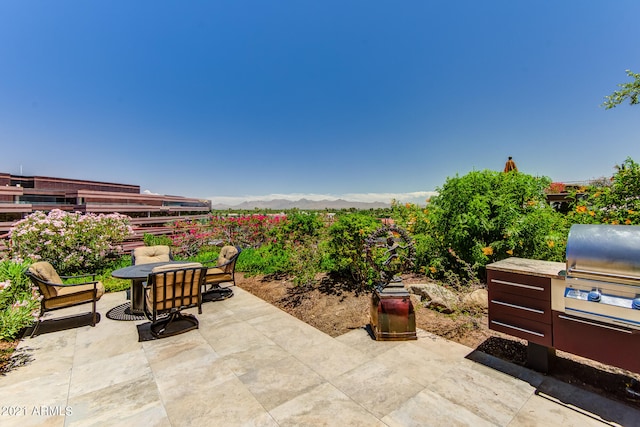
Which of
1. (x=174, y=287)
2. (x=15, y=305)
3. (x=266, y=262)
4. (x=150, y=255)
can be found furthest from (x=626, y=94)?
(x=15, y=305)

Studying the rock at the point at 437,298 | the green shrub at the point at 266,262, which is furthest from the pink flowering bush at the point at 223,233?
the rock at the point at 437,298

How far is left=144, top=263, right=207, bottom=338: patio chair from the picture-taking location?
3533mm

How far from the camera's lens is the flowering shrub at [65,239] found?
621 centimetres

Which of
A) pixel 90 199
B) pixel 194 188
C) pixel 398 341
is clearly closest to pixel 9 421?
pixel 398 341

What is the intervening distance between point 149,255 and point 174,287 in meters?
2.70

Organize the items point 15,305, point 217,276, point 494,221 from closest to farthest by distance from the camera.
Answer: point 15,305, point 494,221, point 217,276

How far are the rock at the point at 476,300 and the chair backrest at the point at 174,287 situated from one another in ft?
14.2

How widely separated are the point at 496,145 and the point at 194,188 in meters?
43.8

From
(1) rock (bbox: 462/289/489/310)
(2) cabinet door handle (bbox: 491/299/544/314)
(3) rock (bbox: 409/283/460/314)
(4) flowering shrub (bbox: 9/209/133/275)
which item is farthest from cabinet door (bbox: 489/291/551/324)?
(4) flowering shrub (bbox: 9/209/133/275)

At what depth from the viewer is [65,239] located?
653cm

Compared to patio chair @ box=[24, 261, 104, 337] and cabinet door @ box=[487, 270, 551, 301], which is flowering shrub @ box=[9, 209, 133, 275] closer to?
→ patio chair @ box=[24, 261, 104, 337]

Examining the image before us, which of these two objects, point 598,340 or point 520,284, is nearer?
point 598,340

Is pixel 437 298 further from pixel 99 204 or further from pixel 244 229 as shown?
pixel 99 204

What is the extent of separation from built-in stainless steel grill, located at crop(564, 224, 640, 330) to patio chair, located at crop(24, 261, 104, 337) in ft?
20.1
